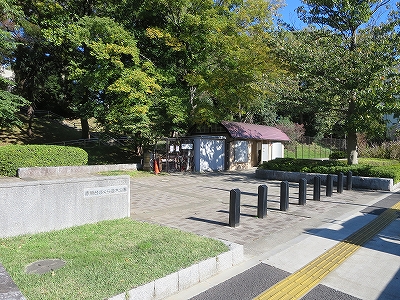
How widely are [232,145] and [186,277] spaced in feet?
58.9

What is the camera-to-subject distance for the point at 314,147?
3869 centimetres

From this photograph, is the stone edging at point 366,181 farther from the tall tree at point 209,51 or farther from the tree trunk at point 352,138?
the tall tree at point 209,51

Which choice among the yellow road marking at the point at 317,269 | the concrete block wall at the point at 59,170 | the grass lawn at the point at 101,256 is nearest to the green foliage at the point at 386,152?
the yellow road marking at the point at 317,269

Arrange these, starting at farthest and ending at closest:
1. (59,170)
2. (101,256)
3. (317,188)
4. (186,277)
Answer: (59,170)
(317,188)
(101,256)
(186,277)

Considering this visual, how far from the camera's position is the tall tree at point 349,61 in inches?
511

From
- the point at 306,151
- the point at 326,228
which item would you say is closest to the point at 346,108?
the point at 326,228

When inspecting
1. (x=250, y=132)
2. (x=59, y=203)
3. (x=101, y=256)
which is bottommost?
(x=101, y=256)

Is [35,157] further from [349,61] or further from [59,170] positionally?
[349,61]

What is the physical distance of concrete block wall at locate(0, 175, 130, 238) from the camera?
5324 millimetres

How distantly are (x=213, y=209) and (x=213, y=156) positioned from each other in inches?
458

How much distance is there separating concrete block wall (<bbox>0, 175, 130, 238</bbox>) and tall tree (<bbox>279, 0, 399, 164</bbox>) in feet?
36.4

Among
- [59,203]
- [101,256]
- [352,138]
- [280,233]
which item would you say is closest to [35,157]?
[59,203]

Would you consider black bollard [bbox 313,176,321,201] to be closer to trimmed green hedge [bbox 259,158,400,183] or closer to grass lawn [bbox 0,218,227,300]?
trimmed green hedge [bbox 259,158,400,183]

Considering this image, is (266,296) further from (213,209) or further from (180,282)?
(213,209)
